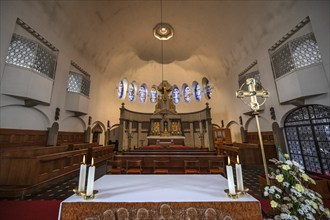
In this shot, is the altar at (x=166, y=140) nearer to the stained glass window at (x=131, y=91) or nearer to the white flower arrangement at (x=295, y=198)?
the stained glass window at (x=131, y=91)

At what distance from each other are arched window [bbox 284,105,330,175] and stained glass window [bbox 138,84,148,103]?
11677 mm

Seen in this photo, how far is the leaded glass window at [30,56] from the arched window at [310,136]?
1236 cm

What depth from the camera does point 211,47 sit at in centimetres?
1073

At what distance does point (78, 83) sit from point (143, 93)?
6711 millimetres

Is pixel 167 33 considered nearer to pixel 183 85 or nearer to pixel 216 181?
pixel 183 85

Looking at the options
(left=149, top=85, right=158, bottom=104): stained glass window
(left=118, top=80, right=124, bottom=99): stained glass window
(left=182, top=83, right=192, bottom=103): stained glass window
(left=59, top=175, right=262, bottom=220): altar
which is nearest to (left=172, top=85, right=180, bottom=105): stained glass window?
(left=182, top=83, right=192, bottom=103): stained glass window

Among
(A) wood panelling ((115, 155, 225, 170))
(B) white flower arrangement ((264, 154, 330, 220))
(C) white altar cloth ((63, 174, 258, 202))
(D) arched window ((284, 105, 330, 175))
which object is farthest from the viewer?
(D) arched window ((284, 105, 330, 175))

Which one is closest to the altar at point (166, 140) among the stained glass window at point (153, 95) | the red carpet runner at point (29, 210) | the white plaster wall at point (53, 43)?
the stained glass window at point (153, 95)

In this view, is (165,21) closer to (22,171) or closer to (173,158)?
(173,158)

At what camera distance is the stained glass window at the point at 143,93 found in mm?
14430

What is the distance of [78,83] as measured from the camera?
8945 mm

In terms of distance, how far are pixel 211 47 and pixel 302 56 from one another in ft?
20.2

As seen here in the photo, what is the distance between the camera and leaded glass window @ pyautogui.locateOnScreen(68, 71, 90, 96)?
8616 mm

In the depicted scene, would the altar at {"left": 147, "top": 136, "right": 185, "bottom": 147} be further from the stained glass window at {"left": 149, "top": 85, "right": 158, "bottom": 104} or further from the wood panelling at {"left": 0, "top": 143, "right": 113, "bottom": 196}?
the wood panelling at {"left": 0, "top": 143, "right": 113, "bottom": 196}
